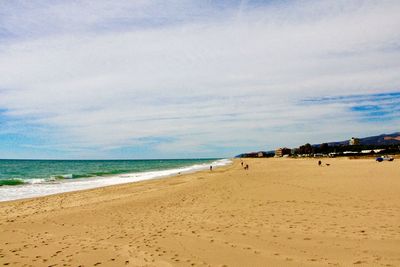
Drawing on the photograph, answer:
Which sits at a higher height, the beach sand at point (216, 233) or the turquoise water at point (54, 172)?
the turquoise water at point (54, 172)

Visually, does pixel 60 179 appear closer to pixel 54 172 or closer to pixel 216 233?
pixel 54 172

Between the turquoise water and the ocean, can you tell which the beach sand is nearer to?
the ocean

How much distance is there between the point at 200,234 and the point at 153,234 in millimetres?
1492

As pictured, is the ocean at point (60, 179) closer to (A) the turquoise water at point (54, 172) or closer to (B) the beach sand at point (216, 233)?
(A) the turquoise water at point (54, 172)

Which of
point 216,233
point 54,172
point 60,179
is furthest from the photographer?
point 54,172

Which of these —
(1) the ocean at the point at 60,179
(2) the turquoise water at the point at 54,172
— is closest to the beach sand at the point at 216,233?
(1) the ocean at the point at 60,179

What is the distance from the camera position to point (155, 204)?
1650 cm

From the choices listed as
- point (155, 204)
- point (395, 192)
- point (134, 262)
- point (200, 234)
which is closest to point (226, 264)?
point (134, 262)

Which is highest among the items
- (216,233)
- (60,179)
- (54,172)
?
(54,172)

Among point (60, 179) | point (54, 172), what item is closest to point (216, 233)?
point (60, 179)

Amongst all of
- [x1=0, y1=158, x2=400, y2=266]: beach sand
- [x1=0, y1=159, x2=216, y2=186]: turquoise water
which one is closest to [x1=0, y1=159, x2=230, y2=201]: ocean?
[x1=0, y1=159, x2=216, y2=186]: turquoise water

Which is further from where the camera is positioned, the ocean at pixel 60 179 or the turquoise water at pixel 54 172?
A: the turquoise water at pixel 54 172

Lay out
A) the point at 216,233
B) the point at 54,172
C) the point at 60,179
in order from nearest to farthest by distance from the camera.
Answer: the point at 216,233 < the point at 60,179 < the point at 54,172

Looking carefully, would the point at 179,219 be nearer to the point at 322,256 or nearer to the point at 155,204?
the point at 155,204
